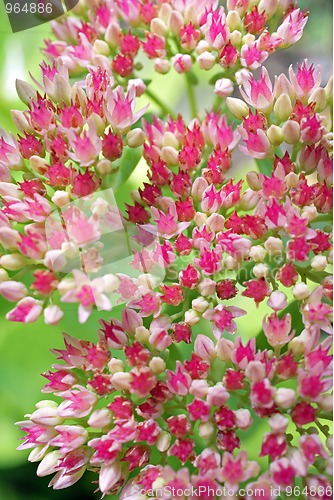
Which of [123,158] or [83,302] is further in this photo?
[123,158]

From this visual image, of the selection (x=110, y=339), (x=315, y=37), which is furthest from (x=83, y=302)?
(x=315, y=37)

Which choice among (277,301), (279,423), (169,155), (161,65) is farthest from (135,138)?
(279,423)

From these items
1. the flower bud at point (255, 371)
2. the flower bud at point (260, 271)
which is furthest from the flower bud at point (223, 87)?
the flower bud at point (255, 371)

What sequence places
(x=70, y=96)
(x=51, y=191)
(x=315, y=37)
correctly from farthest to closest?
1. (x=315, y=37)
2. (x=51, y=191)
3. (x=70, y=96)

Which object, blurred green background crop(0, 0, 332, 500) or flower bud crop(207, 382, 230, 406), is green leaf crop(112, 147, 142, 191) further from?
flower bud crop(207, 382, 230, 406)

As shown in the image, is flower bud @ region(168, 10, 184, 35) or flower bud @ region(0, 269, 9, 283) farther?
flower bud @ region(168, 10, 184, 35)

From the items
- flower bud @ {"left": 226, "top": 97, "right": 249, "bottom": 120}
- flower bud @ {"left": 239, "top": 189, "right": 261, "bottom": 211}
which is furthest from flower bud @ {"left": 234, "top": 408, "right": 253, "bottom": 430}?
flower bud @ {"left": 226, "top": 97, "right": 249, "bottom": 120}

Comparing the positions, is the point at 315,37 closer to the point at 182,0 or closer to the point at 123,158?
the point at 182,0
